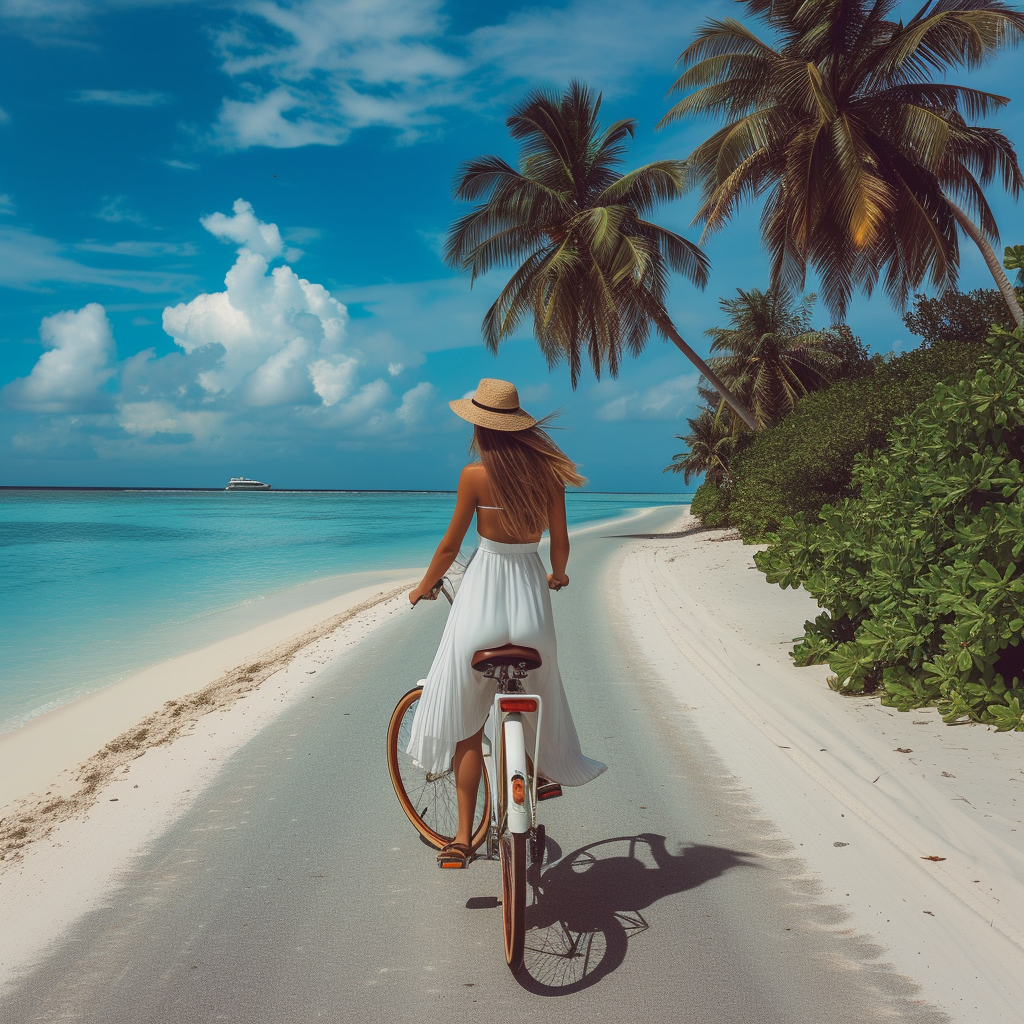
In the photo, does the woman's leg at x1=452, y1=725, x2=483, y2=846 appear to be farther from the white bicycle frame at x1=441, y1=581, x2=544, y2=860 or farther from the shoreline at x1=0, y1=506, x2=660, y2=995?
the shoreline at x1=0, y1=506, x2=660, y2=995

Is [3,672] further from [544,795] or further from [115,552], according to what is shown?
[115,552]

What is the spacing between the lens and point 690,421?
48.8 metres

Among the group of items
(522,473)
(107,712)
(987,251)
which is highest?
(987,251)

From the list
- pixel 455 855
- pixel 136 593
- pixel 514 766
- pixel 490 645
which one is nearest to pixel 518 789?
pixel 514 766

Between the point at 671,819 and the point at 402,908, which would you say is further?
the point at 671,819

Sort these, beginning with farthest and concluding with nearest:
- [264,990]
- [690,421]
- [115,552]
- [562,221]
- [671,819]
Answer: [690,421], [115,552], [562,221], [671,819], [264,990]

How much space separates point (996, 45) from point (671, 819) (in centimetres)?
1857

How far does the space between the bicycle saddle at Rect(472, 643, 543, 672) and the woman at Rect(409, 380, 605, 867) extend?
0.22 ft

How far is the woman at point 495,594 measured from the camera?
3158 millimetres

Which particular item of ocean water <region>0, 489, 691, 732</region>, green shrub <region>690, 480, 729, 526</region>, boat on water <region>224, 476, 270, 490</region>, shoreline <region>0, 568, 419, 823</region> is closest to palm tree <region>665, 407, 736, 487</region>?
green shrub <region>690, 480, 729, 526</region>

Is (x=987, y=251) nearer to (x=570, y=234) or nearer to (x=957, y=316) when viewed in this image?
(x=957, y=316)

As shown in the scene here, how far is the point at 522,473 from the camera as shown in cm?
321

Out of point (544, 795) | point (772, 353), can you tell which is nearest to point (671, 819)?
point (544, 795)

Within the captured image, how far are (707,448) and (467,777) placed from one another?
45.8 meters
